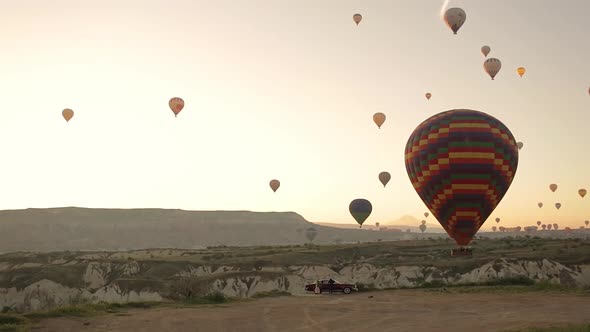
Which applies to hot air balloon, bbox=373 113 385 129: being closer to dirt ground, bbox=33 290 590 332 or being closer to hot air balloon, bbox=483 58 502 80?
hot air balloon, bbox=483 58 502 80

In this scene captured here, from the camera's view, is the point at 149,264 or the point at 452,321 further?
the point at 149,264

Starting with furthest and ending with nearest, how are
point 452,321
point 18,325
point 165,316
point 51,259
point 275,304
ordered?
point 51,259
point 275,304
point 165,316
point 452,321
point 18,325

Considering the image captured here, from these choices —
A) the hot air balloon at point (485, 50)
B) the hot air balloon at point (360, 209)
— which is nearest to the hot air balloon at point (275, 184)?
the hot air balloon at point (360, 209)

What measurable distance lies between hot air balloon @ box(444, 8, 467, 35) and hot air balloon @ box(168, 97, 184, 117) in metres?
33.9

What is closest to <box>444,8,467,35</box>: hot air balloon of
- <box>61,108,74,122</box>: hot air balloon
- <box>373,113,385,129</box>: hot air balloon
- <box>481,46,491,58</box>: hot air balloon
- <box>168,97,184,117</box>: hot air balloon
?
<box>481,46,491,58</box>: hot air balloon

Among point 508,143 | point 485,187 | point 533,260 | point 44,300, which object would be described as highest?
point 508,143

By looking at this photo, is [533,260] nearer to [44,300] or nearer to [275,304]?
[275,304]

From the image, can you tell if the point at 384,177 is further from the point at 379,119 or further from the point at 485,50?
the point at 485,50

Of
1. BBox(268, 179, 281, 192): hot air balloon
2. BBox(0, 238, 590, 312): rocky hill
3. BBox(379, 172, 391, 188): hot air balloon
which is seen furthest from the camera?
BBox(268, 179, 281, 192): hot air balloon

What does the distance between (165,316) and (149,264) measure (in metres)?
47.0

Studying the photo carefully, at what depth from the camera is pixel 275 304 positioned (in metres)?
33.7

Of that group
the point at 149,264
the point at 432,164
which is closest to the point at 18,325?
the point at 432,164

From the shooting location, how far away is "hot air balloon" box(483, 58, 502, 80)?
222 feet

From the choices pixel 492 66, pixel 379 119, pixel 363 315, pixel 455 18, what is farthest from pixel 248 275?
pixel 492 66
